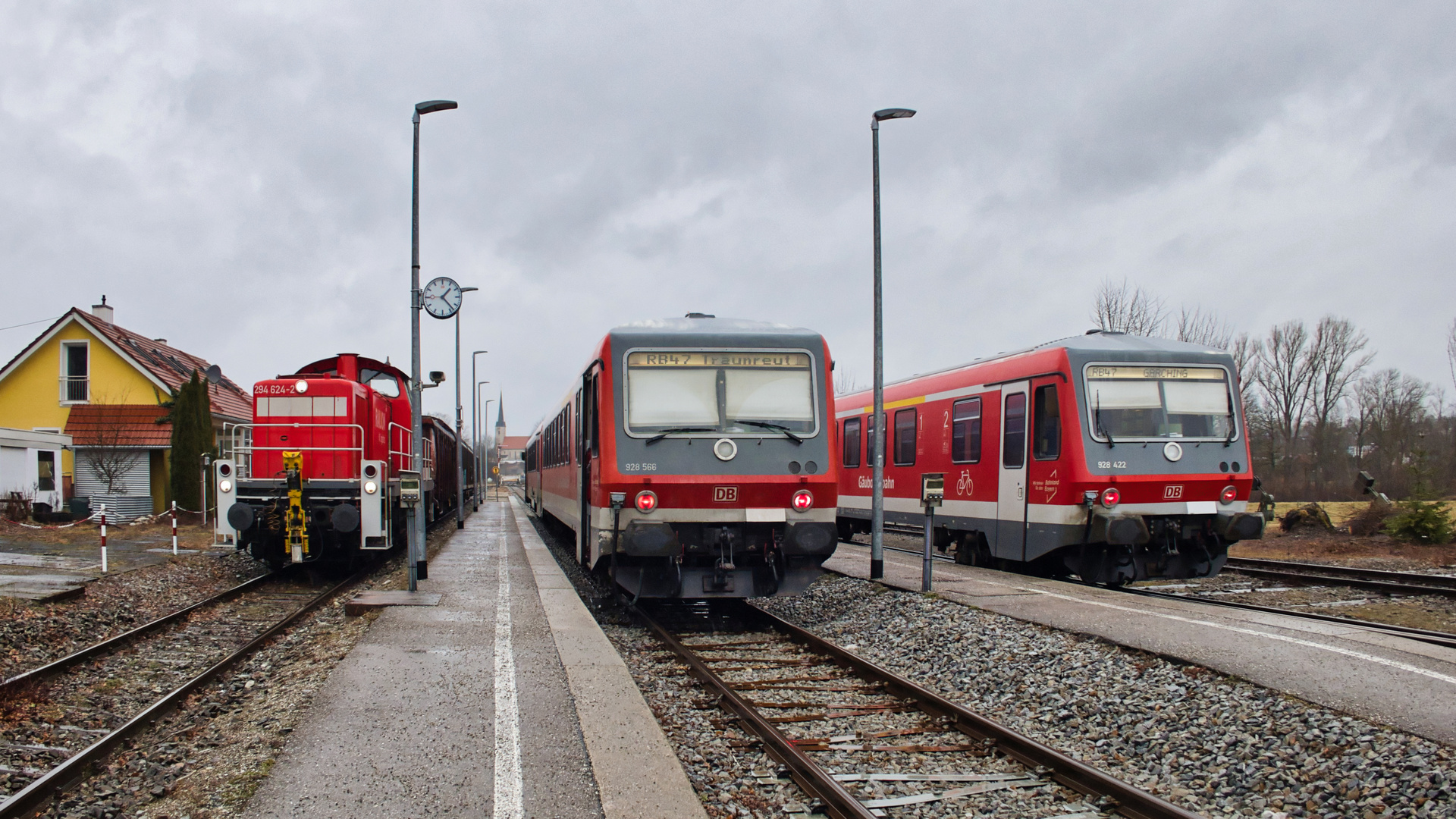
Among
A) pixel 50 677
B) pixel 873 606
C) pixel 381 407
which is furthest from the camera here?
pixel 381 407

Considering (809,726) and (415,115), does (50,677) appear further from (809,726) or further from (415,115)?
(415,115)

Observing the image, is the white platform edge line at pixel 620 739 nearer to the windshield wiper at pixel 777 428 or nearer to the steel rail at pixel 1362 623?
the windshield wiper at pixel 777 428

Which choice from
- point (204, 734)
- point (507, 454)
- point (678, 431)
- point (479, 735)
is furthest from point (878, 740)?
point (507, 454)

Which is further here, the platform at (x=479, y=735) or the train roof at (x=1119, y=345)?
the train roof at (x=1119, y=345)

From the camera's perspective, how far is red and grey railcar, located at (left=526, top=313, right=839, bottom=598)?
9.12 m

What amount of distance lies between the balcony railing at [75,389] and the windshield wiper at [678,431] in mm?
29070

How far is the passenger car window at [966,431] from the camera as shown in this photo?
14.1 m

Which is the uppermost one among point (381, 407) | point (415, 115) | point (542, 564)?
point (415, 115)

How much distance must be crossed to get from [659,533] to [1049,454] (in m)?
5.88

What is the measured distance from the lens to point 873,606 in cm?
1074

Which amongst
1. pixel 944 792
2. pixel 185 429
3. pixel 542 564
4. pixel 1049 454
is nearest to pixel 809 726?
pixel 944 792

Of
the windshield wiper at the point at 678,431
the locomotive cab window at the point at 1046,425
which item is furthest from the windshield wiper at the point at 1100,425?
the windshield wiper at the point at 678,431

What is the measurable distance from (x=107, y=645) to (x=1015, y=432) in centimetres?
1092

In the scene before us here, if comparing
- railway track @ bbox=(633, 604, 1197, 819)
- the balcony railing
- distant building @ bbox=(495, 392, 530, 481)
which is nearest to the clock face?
railway track @ bbox=(633, 604, 1197, 819)
